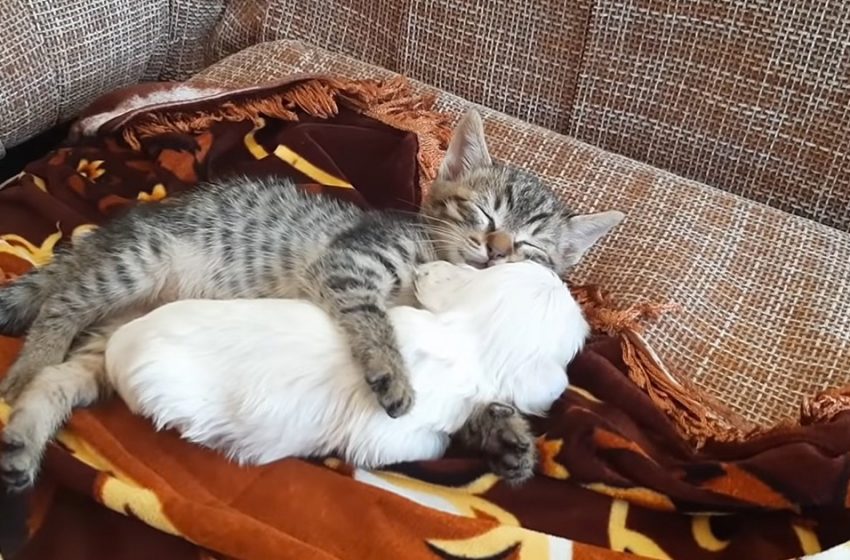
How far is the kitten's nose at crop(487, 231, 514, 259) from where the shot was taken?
1476 mm

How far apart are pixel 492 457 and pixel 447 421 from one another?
0.25 ft

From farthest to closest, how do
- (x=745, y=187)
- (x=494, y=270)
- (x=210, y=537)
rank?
(x=745, y=187) < (x=494, y=270) < (x=210, y=537)

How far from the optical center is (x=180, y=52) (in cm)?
218

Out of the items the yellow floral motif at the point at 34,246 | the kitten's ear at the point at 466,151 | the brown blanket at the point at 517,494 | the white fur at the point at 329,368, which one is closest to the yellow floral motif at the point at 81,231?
the yellow floral motif at the point at 34,246

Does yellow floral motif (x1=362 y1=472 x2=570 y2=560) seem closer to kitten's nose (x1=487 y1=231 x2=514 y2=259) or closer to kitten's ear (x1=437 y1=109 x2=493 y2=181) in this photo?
Answer: kitten's nose (x1=487 y1=231 x2=514 y2=259)

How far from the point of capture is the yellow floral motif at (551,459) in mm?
1223

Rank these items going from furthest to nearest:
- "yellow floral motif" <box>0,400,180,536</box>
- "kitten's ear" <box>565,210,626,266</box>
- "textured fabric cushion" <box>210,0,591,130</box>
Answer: "textured fabric cushion" <box>210,0,591,130</box>
"kitten's ear" <box>565,210,626,266</box>
"yellow floral motif" <box>0,400,180,536</box>

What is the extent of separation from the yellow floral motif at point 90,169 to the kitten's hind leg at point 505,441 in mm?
886

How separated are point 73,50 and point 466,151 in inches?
32.3

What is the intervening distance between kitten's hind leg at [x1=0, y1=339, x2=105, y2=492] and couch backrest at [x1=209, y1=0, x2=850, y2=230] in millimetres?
1021

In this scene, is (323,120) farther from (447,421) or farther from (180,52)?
(447,421)

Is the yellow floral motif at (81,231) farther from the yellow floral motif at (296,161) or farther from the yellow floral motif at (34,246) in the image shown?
the yellow floral motif at (296,161)

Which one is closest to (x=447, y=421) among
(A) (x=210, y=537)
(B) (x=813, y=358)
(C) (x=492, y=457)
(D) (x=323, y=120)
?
(C) (x=492, y=457)

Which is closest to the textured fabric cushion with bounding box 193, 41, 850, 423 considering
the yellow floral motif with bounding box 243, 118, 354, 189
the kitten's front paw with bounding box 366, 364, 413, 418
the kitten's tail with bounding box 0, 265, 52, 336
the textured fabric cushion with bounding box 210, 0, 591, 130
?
the textured fabric cushion with bounding box 210, 0, 591, 130
